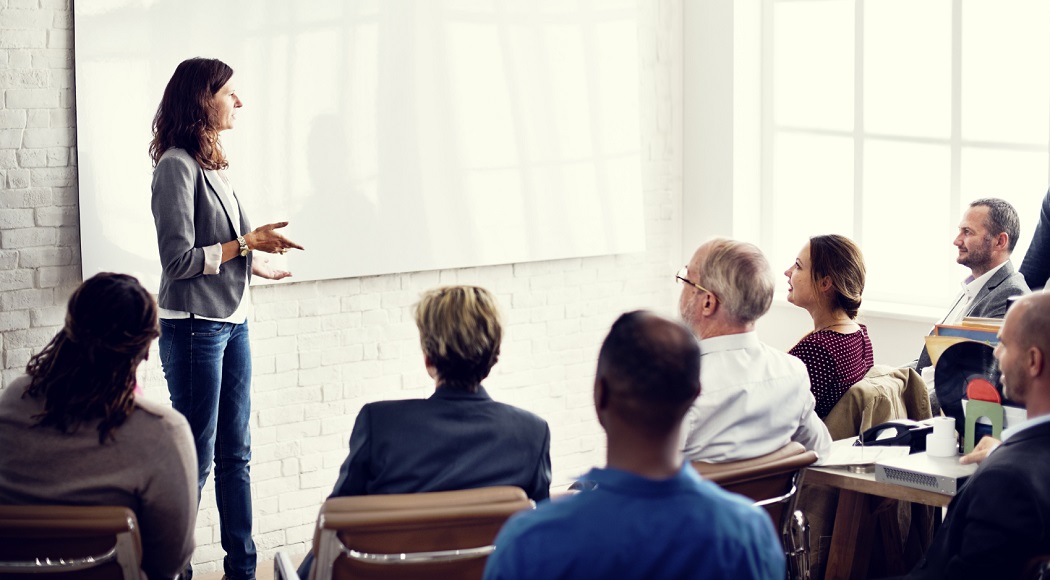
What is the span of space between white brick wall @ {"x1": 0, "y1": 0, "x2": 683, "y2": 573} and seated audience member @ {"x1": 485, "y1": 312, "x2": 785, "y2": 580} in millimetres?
3061

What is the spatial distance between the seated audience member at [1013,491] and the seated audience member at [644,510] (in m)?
0.80

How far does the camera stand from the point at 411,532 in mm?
2246

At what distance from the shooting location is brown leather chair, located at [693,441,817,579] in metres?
2.60

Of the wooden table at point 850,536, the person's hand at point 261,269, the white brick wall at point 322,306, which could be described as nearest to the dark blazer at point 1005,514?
the wooden table at point 850,536

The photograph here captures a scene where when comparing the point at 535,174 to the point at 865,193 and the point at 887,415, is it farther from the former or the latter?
the point at 887,415

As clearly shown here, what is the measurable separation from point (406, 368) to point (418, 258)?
0.48 m

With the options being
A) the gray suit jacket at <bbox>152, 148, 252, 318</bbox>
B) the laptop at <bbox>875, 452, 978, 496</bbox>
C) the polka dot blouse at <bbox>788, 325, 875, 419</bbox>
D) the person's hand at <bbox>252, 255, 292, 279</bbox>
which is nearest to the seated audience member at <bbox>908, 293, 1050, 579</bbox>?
the laptop at <bbox>875, 452, 978, 496</bbox>

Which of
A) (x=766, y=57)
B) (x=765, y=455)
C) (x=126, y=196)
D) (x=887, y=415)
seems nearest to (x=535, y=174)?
(x=766, y=57)

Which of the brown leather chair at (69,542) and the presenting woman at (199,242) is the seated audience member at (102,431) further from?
the presenting woman at (199,242)

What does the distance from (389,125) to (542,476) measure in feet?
9.15

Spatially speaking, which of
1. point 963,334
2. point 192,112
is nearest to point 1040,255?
point 963,334

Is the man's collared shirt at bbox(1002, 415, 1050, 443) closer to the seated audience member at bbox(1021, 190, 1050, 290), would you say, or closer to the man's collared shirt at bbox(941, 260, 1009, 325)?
the seated audience member at bbox(1021, 190, 1050, 290)

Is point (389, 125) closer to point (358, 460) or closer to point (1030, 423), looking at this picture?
point (358, 460)

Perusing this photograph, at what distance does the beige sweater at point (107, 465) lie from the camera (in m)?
2.41
